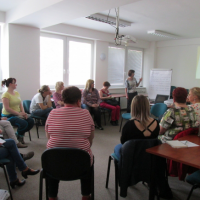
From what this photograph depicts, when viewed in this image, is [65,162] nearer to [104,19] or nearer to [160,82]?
[104,19]

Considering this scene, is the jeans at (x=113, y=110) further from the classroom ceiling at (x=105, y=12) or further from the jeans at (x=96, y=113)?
the classroom ceiling at (x=105, y=12)

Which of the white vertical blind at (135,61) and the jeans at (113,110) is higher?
the white vertical blind at (135,61)

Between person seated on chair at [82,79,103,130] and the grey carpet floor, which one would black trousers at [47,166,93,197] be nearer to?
the grey carpet floor

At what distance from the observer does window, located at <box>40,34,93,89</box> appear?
18.1 feet

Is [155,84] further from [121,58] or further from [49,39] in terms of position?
[49,39]

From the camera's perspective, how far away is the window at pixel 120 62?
23.6 feet

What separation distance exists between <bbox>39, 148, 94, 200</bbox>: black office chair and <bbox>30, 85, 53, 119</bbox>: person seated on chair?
2.61m

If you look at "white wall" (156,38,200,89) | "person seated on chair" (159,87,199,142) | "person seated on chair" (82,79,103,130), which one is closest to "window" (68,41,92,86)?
"person seated on chair" (82,79,103,130)

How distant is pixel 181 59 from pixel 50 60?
4.97 m

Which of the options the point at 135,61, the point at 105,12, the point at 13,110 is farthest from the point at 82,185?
the point at 135,61

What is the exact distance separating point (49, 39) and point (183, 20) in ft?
11.6

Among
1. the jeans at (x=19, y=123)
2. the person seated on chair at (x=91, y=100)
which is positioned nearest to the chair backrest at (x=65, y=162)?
the jeans at (x=19, y=123)

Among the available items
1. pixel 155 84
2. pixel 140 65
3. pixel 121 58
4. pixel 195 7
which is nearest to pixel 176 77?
pixel 155 84

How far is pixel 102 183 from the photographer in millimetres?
2492
